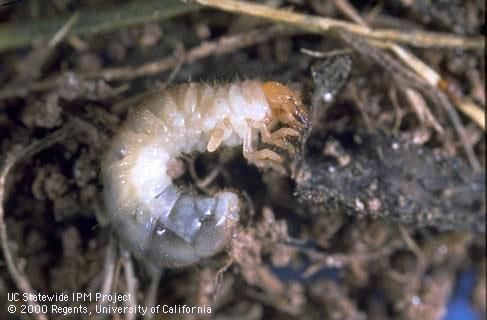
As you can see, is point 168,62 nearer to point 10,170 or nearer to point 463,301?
point 10,170

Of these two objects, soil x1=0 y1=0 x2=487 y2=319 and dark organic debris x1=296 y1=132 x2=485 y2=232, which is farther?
dark organic debris x1=296 y1=132 x2=485 y2=232

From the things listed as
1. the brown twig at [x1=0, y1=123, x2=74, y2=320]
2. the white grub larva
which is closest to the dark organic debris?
the white grub larva

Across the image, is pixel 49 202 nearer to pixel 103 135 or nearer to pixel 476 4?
pixel 103 135

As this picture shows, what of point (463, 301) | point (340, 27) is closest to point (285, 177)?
point (340, 27)

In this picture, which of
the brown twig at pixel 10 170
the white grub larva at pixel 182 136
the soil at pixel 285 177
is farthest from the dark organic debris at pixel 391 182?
the brown twig at pixel 10 170

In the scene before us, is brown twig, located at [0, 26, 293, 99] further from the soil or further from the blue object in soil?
the blue object in soil

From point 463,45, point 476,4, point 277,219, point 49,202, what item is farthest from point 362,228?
point 49,202
